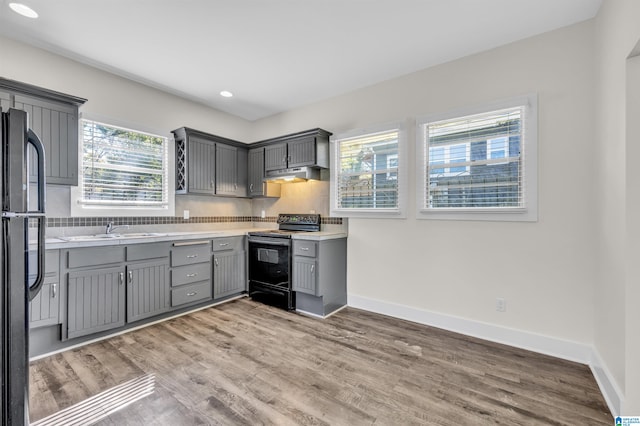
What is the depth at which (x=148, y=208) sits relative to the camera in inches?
143

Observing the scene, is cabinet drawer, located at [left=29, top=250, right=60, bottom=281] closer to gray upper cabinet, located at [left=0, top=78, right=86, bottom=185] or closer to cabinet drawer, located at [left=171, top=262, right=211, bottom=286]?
gray upper cabinet, located at [left=0, top=78, right=86, bottom=185]

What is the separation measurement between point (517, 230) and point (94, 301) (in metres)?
4.09

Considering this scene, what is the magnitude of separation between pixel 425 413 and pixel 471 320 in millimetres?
1433

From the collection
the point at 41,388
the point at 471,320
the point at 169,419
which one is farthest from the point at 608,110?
the point at 41,388

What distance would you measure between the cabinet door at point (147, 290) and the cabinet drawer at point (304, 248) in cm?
151

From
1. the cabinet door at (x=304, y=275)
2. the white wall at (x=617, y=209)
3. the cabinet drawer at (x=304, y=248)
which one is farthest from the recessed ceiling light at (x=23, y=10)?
the white wall at (x=617, y=209)

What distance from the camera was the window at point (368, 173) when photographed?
339cm

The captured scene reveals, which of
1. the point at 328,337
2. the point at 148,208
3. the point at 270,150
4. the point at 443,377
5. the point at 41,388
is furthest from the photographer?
the point at 270,150

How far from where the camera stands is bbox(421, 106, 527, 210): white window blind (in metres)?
2.65

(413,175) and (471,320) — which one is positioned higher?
(413,175)

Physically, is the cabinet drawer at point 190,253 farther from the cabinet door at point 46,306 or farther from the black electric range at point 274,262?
the cabinet door at point 46,306

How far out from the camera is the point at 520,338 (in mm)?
2586

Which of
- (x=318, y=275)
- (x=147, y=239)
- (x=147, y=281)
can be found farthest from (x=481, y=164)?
(x=147, y=281)

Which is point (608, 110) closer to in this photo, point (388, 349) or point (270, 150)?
point (388, 349)
